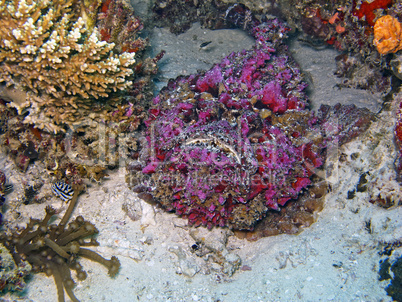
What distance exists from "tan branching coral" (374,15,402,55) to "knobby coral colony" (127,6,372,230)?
1.03m

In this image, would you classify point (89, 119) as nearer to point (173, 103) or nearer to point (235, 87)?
point (173, 103)

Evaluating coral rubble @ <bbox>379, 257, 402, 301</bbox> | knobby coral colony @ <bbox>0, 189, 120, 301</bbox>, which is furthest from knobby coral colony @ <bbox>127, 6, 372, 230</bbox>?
coral rubble @ <bbox>379, 257, 402, 301</bbox>

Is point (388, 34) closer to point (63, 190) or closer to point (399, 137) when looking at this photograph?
point (399, 137)

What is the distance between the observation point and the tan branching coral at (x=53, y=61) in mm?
2760

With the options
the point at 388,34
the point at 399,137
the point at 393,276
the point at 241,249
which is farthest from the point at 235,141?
the point at 388,34

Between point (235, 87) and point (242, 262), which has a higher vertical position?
point (235, 87)

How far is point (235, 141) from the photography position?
311cm

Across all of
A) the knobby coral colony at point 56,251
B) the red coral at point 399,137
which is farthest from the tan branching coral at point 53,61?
the red coral at point 399,137

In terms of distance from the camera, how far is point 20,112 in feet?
10.2

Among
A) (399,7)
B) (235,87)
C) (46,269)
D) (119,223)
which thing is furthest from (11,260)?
(399,7)

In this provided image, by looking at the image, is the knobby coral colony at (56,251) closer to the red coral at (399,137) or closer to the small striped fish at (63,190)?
the small striped fish at (63,190)

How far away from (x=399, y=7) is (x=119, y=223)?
543cm

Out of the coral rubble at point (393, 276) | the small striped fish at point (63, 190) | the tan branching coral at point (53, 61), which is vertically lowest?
the coral rubble at point (393, 276)

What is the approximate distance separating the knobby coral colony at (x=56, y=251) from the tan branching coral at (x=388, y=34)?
501cm
